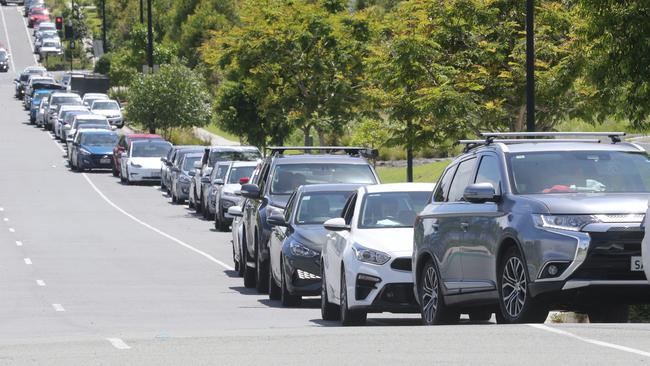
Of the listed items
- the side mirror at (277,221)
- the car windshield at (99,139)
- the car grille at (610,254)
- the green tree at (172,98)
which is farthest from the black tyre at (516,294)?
the green tree at (172,98)

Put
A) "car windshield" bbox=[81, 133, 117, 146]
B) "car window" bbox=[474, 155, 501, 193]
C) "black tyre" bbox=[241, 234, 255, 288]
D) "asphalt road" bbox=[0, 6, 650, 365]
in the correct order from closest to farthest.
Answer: "asphalt road" bbox=[0, 6, 650, 365] → "car window" bbox=[474, 155, 501, 193] → "black tyre" bbox=[241, 234, 255, 288] → "car windshield" bbox=[81, 133, 117, 146]

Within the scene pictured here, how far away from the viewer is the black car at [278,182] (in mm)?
22891

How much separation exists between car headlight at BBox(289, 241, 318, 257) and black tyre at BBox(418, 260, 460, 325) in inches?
173

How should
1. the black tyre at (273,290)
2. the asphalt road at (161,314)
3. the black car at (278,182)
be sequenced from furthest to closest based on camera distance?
the black car at (278,182), the black tyre at (273,290), the asphalt road at (161,314)

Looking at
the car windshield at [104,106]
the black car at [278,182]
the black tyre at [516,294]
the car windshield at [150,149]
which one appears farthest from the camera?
the car windshield at [104,106]

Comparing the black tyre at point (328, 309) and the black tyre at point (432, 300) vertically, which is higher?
the black tyre at point (432, 300)

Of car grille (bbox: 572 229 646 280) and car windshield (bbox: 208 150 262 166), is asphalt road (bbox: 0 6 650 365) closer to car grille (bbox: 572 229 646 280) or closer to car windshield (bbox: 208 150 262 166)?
car grille (bbox: 572 229 646 280)

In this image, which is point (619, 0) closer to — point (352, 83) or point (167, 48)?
point (352, 83)

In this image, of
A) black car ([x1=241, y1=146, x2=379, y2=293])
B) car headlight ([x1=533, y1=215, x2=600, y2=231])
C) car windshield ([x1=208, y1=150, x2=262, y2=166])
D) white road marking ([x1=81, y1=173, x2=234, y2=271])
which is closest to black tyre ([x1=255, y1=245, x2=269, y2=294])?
black car ([x1=241, y1=146, x2=379, y2=293])

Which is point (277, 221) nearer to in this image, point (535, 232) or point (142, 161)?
point (535, 232)

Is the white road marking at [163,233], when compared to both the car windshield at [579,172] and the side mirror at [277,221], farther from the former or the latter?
the car windshield at [579,172]

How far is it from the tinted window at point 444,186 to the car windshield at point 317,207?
527cm

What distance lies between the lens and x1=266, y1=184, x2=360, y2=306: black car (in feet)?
65.5

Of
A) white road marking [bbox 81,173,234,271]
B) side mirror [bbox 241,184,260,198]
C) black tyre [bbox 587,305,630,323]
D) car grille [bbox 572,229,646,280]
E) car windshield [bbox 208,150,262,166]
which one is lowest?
white road marking [bbox 81,173,234,271]
